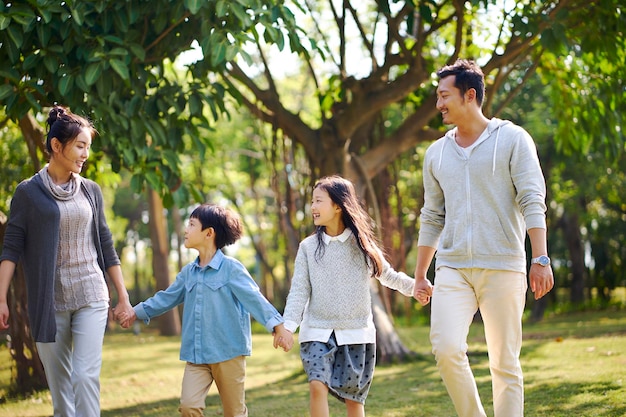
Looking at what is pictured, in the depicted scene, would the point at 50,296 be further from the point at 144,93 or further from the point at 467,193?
the point at 144,93

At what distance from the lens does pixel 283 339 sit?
15.5 ft

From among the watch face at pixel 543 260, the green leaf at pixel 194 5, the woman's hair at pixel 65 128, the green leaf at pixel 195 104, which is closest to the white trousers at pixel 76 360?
the woman's hair at pixel 65 128

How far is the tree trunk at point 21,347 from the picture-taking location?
331 inches

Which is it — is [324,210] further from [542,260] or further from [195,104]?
[195,104]

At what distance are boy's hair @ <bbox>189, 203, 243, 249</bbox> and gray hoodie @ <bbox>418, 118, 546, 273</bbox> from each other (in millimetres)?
1416

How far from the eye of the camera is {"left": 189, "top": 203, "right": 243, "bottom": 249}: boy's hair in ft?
17.4

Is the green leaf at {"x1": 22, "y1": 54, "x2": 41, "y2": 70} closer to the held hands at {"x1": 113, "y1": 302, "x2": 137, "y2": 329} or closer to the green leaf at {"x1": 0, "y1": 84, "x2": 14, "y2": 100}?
the green leaf at {"x1": 0, "y1": 84, "x2": 14, "y2": 100}

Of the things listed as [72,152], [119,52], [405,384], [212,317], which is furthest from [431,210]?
[405,384]

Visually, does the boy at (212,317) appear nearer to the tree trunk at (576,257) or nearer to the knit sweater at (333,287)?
the knit sweater at (333,287)

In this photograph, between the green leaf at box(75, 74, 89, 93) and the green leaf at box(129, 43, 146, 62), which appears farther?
the green leaf at box(129, 43, 146, 62)

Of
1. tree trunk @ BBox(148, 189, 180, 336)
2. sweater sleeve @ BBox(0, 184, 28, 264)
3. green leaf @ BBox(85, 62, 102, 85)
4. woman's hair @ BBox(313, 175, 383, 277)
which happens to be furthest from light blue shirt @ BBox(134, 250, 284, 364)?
tree trunk @ BBox(148, 189, 180, 336)

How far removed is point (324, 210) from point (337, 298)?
528mm

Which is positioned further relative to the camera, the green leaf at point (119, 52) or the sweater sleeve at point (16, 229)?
the green leaf at point (119, 52)

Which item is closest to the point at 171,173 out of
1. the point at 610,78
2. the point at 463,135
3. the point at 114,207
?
the point at 463,135
